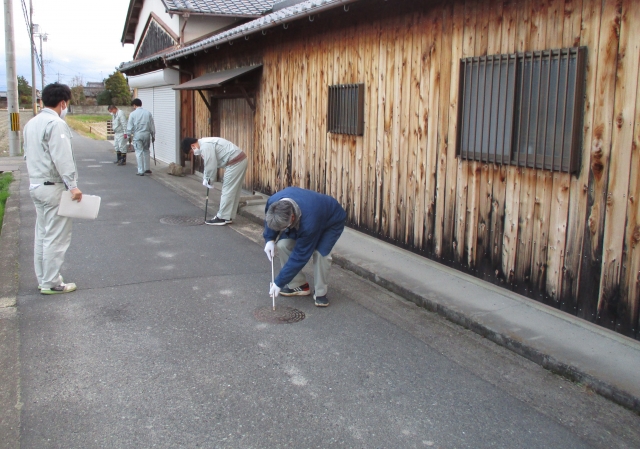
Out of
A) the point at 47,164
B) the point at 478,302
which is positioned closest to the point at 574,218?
the point at 478,302

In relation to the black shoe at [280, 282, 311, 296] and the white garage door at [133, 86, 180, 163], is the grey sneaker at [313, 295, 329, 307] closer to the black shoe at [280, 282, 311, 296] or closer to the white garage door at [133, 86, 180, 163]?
the black shoe at [280, 282, 311, 296]

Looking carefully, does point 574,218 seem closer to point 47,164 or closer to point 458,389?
point 458,389

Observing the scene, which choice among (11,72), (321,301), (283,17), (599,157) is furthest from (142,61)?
(599,157)

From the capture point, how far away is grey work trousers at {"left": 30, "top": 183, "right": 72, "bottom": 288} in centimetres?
566

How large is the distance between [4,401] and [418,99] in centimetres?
518

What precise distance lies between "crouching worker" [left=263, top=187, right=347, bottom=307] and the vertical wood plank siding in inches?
63.1

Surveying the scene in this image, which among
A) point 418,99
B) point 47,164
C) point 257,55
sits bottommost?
point 47,164

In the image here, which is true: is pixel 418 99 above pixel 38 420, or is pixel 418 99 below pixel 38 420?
above

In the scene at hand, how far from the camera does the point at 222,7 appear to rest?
17.3 metres

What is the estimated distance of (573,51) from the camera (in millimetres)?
4973

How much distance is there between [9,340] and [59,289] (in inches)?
47.0

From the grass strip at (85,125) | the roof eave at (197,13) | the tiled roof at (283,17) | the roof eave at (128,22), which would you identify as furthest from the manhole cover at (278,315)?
the grass strip at (85,125)

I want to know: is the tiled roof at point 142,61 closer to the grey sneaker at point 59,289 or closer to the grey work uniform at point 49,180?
the grey work uniform at point 49,180

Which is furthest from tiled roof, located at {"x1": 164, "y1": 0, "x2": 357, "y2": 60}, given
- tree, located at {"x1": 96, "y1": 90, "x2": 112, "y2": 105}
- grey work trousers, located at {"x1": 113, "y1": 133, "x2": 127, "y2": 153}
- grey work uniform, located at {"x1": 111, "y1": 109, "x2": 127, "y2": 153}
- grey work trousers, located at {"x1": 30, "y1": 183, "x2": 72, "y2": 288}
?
tree, located at {"x1": 96, "y1": 90, "x2": 112, "y2": 105}
